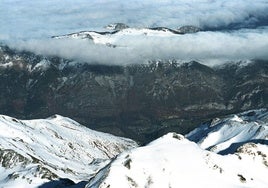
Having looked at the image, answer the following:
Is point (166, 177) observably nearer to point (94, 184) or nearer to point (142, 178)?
point (142, 178)

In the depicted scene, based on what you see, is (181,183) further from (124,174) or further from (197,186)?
(124,174)

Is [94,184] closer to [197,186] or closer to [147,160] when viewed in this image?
[147,160]

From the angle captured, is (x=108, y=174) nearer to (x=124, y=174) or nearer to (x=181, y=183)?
(x=124, y=174)

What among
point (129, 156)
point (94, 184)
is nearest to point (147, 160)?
point (129, 156)

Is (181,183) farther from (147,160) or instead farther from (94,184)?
(94,184)

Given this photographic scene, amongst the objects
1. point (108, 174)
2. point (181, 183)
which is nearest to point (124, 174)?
point (108, 174)
